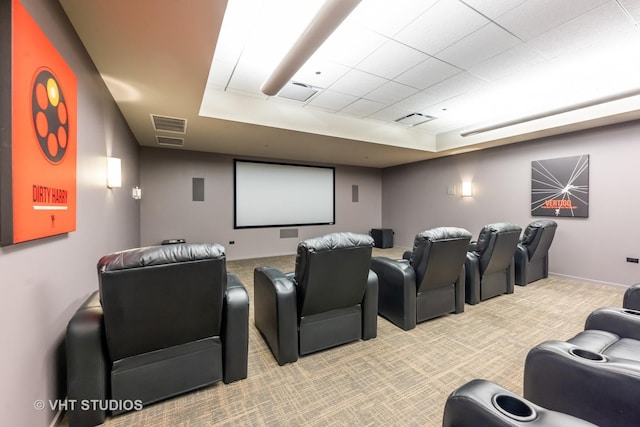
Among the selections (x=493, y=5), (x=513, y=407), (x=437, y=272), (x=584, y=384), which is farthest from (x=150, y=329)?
(x=493, y=5)

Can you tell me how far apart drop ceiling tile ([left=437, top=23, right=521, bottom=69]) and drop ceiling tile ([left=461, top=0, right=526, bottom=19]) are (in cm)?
17

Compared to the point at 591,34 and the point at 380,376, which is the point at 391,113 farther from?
the point at 380,376

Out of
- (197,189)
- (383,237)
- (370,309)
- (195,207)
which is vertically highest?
(197,189)

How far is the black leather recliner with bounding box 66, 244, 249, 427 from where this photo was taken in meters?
1.40

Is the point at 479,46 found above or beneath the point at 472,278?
above

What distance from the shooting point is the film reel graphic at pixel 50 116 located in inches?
51.0

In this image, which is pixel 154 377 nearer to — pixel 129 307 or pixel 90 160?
pixel 129 307

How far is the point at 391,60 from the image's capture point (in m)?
2.97

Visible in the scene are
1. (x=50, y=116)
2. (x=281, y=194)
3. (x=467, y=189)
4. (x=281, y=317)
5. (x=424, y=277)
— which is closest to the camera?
(x=50, y=116)

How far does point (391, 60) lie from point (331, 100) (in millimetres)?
1313

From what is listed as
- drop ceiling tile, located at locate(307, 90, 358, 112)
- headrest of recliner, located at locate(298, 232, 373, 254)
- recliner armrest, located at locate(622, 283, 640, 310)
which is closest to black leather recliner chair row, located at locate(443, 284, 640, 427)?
recliner armrest, located at locate(622, 283, 640, 310)

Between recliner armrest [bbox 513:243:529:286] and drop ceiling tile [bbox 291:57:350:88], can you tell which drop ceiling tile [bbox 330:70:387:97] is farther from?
recliner armrest [bbox 513:243:529:286]

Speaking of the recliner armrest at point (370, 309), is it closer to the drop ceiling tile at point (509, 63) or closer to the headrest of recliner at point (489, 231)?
the headrest of recliner at point (489, 231)

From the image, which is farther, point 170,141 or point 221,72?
point 170,141
